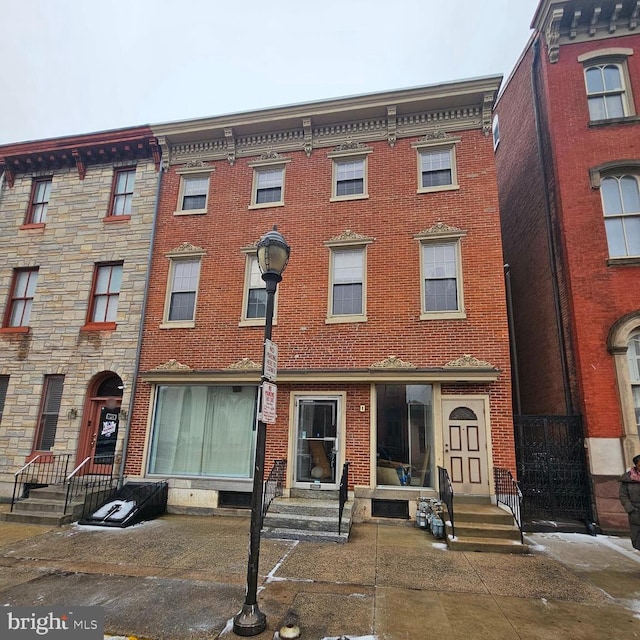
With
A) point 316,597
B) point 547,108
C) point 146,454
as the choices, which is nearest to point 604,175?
point 547,108

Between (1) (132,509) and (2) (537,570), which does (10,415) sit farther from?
(2) (537,570)

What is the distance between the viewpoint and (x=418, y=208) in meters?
11.0

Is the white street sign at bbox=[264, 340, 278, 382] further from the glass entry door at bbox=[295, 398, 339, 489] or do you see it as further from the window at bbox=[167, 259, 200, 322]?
the window at bbox=[167, 259, 200, 322]

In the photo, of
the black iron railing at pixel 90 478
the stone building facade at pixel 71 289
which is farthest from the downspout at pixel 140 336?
the black iron railing at pixel 90 478

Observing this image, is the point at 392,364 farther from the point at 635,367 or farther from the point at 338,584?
the point at 635,367

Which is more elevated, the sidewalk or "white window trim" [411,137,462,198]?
"white window trim" [411,137,462,198]

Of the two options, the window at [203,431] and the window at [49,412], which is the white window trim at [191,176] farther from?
the window at [49,412]

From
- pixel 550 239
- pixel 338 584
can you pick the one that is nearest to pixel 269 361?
pixel 338 584

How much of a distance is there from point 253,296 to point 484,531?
759 centimetres

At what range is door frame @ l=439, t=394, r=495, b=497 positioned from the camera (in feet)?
29.6

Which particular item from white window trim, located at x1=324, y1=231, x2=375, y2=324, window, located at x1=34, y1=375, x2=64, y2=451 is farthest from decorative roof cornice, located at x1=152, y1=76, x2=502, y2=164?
window, located at x1=34, y1=375, x2=64, y2=451

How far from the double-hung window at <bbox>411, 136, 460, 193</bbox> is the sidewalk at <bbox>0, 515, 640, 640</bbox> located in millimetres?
8518

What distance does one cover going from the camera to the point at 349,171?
1186 cm

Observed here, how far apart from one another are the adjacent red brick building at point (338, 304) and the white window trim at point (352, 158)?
2.1 inches
